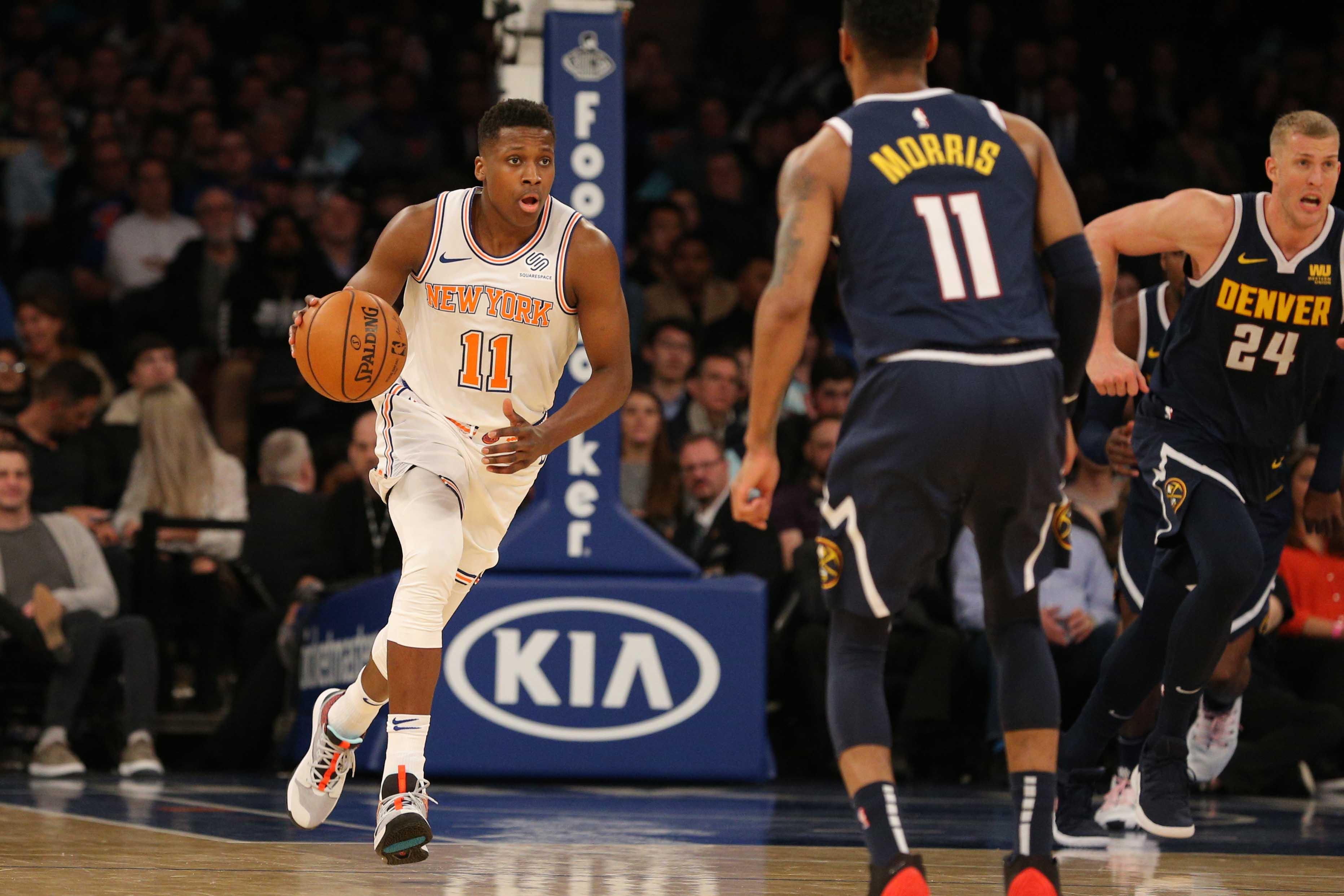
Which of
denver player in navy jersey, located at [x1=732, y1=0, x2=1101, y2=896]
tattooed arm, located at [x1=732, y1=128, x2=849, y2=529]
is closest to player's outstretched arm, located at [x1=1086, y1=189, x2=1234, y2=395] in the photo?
denver player in navy jersey, located at [x1=732, y1=0, x2=1101, y2=896]

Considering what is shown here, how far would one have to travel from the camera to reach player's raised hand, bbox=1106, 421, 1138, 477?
6578 millimetres

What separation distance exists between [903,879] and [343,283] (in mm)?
7960

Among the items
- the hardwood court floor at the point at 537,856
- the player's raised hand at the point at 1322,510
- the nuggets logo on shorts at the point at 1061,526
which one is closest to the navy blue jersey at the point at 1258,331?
the player's raised hand at the point at 1322,510

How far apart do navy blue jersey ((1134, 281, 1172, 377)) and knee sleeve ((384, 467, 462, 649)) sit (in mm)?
2582

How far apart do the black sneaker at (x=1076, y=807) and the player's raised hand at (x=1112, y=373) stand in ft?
4.20

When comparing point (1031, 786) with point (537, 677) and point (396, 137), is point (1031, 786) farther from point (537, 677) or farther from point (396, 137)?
point (396, 137)

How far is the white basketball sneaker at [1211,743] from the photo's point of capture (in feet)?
23.1

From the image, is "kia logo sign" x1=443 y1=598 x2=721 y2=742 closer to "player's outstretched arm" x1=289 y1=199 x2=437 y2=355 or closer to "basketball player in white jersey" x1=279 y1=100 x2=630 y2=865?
"basketball player in white jersey" x1=279 y1=100 x2=630 y2=865

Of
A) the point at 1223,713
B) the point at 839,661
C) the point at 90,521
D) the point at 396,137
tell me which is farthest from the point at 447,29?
the point at 839,661

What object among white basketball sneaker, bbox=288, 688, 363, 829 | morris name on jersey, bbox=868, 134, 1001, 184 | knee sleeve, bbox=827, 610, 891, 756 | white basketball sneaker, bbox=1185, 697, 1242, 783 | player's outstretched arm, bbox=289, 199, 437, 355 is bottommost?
white basketball sneaker, bbox=1185, 697, 1242, 783

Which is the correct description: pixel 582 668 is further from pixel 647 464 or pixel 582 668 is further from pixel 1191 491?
pixel 1191 491

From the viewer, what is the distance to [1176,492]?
18.9ft

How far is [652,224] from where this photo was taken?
460 inches

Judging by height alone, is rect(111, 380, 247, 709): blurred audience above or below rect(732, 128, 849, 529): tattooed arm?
below
